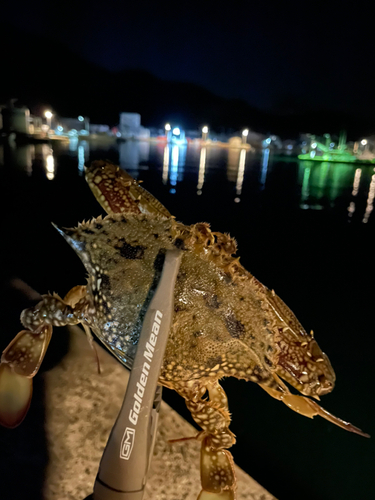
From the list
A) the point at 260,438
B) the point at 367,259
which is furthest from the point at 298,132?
the point at 260,438

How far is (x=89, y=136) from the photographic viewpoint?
6688 centimetres

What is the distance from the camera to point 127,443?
1265mm

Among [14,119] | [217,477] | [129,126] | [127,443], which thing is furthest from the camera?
[129,126]

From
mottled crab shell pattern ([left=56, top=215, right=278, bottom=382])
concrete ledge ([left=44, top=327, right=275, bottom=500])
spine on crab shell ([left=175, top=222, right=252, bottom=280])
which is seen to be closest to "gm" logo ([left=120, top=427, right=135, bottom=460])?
mottled crab shell pattern ([left=56, top=215, right=278, bottom=382])

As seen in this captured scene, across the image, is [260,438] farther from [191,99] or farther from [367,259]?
[191,99]

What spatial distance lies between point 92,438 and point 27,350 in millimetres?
881

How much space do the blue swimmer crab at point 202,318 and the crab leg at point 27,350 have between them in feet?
0.04

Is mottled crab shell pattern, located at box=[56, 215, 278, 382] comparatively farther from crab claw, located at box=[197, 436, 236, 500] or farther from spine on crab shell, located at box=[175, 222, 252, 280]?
crab claw, located at box=[197, 436, 236, 500]

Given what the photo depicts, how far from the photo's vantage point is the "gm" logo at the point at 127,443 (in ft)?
4.14

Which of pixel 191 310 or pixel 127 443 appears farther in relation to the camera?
pixel 191 310

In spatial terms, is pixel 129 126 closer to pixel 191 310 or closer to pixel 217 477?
pixel 191 310

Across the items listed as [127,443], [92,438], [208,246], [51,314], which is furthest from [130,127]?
[127,443]

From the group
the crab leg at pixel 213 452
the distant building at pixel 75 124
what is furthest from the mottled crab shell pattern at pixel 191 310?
the distant building at pixel 75 124

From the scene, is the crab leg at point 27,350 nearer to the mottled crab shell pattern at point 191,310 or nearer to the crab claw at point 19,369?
the crab claw at point 19,369
